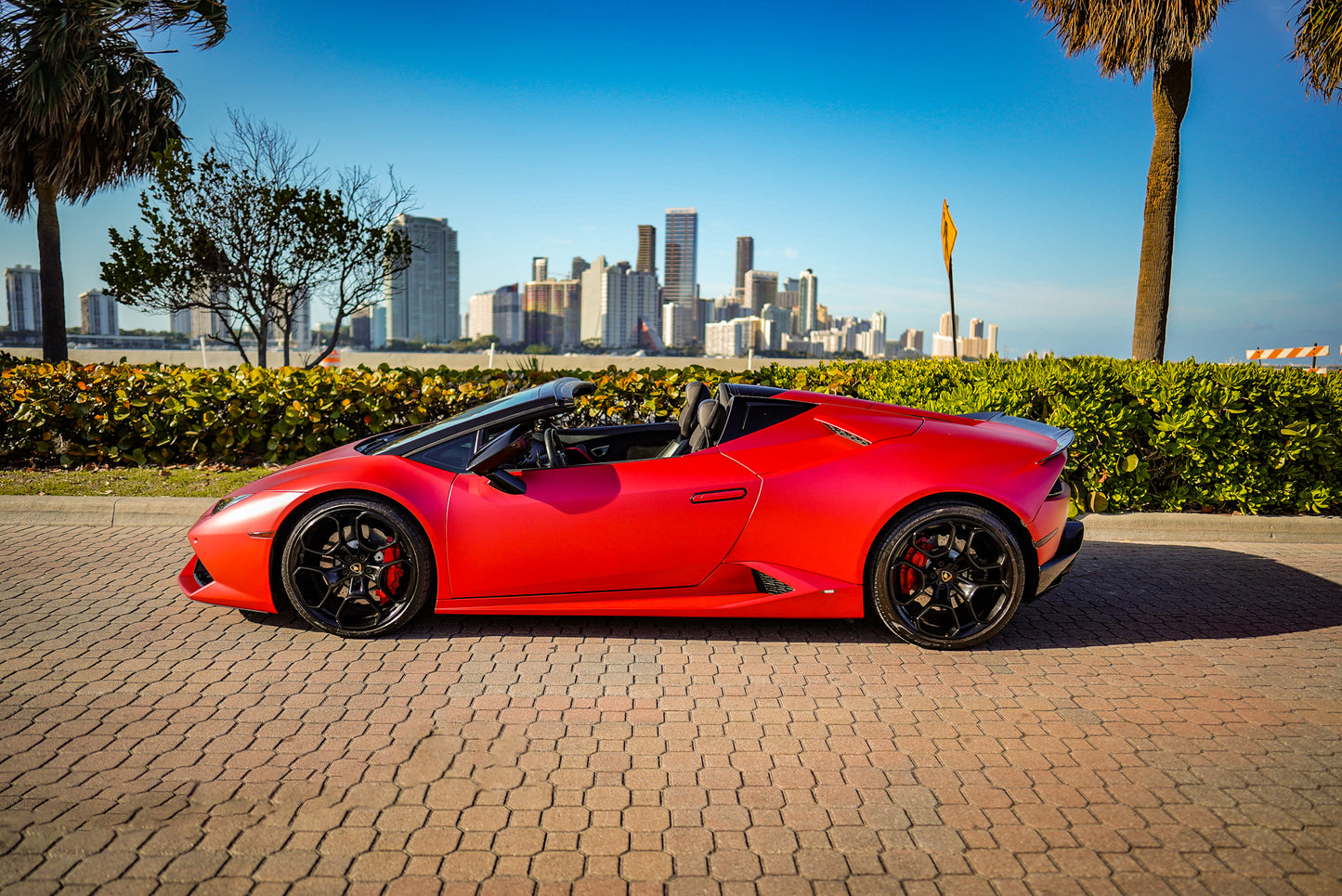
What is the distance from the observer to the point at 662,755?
10.5ft

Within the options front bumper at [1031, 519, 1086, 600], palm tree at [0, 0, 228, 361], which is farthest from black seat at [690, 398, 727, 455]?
palm tree at [0, 0, 228, 361]

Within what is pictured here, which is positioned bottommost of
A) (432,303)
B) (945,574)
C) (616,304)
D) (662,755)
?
(662,755)

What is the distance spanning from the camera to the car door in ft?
13.8

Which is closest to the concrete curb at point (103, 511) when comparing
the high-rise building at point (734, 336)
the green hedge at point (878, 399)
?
the green hedge at point (878, 399)

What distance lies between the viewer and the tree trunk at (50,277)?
13.9m

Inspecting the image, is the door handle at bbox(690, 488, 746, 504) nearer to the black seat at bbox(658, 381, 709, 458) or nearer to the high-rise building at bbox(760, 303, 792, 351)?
the black seat at bbox(658, 381, 709, 458)

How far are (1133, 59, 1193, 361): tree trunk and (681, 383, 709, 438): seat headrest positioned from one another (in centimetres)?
817

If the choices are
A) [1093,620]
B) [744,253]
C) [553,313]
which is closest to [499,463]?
[1093,620]

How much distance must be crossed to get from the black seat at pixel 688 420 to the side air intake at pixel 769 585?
76 cm

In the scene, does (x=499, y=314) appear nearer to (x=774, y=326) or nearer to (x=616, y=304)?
(x=616, y=304)

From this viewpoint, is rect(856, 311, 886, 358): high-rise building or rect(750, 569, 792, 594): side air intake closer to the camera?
rect(750, 569, 792, 594): side air intake

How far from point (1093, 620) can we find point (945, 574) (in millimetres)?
1259

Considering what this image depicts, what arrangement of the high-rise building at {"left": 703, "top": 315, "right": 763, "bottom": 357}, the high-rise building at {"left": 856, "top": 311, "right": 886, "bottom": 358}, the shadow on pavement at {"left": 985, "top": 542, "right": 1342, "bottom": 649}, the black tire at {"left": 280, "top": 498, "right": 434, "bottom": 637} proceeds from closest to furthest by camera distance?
the black tire at {"left": 280, "top": 498, "right": 434, "bottom": 637}, the shadow on pavement at {"left": 985, "top": 542, "right": 1342, "bottom": 649}, the high-rise building at {"left": 856, "top": 311, "right": 886, "bottom": 358}, the high-rise building at {"left": 703, "top": 315, "right": 763, "bottom": 357}

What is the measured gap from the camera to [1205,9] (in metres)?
10.3
